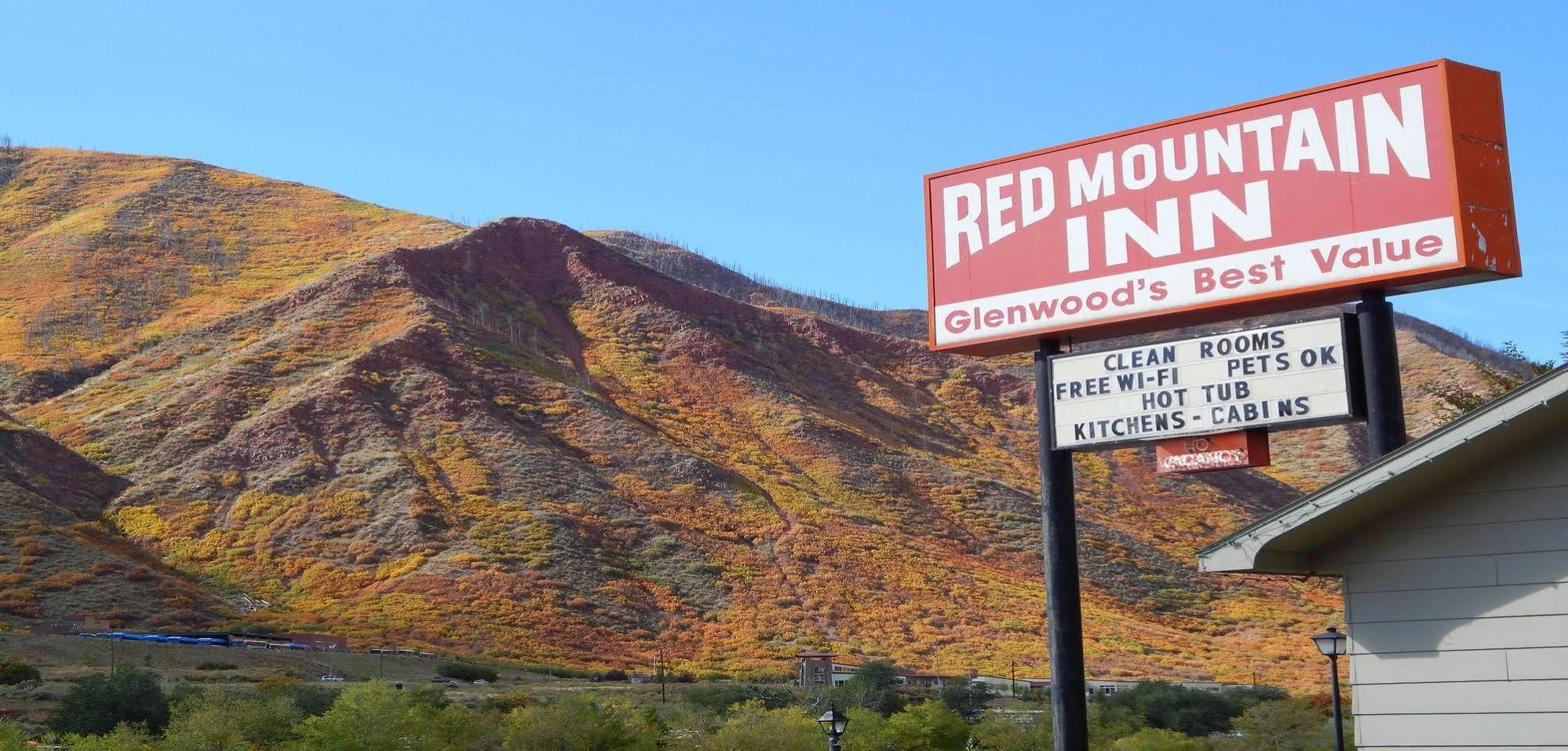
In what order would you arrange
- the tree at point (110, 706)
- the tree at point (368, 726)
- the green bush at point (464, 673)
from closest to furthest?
the tree at point (368, 726) → the tree at point (110, 706) → the green bush at point (464, 673)

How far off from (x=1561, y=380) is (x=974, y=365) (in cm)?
10396

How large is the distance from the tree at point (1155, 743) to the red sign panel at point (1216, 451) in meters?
13.8

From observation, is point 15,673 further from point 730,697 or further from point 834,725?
point 834,725

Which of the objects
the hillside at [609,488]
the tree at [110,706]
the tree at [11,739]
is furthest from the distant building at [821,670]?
the tree at [11,739]

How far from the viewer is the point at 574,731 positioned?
83.4 feet

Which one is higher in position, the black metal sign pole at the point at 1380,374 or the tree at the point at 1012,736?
the black metal sign pole at the point at 1380,374

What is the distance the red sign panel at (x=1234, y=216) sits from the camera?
43.0 feet

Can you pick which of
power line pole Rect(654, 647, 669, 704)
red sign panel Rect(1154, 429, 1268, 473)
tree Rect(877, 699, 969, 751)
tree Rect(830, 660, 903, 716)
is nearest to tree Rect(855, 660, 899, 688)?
tree Rect(830, 660, 903, 716)

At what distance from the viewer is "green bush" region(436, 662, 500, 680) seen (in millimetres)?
51000

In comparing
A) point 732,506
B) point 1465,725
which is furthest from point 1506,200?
point 732,506

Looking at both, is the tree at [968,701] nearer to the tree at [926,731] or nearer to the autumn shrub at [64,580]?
the tree at [926,731]

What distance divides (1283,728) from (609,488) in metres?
46.8

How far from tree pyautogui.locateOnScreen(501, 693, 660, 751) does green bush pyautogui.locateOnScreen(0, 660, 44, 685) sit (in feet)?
62.2

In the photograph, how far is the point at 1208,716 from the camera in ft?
135
